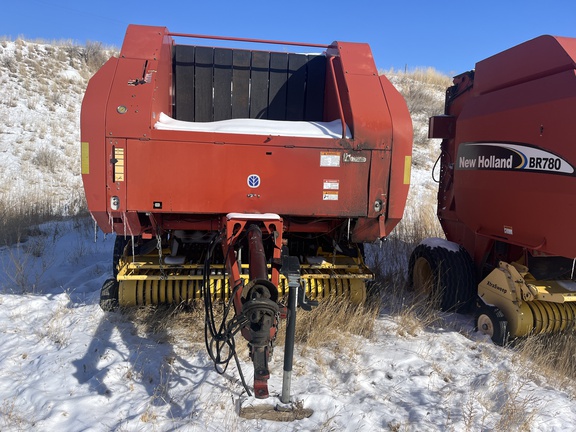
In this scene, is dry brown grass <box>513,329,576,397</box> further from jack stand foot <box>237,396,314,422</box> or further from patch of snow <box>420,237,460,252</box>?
jack stand foot <box>237,396,314,422</box>

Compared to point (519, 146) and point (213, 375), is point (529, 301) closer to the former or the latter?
point (519, 146)

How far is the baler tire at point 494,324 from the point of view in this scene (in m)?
3.64

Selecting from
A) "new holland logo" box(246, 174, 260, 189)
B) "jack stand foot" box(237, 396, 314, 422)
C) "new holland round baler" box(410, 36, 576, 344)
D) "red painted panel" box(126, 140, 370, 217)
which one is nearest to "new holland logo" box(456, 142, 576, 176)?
"new holland round baler" box(410, 36, 576, 344)

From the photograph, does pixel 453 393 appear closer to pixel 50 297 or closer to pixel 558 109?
pixel 558 109

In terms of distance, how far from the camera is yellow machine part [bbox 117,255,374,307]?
3.77m

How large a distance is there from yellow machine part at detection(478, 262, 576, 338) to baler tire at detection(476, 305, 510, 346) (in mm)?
54

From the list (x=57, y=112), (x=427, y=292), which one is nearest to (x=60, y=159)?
(x=57, y=112)

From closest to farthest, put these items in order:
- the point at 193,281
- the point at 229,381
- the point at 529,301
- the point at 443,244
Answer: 1. the point at 229,381
2. the point at 529,301
3. the point at 193,281
4. the point at 443,244

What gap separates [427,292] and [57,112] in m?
14.1

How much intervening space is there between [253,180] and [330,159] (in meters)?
0.61

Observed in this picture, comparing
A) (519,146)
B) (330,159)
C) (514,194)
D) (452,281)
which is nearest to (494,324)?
(452,281)

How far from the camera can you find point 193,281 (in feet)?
13.1

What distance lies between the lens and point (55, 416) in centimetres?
246

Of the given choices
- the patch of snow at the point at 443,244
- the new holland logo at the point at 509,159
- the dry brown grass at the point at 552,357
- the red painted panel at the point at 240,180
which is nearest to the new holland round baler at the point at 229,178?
the red painted panel at the point at 240,180
